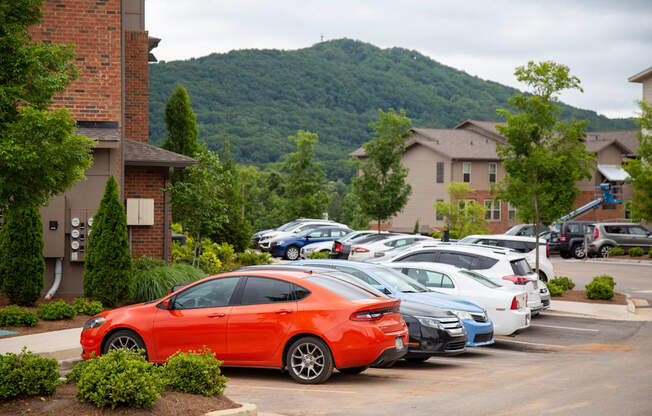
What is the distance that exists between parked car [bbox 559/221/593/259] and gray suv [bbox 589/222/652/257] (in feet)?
1.64

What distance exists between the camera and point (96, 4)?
18062 millimetres

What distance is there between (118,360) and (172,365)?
839 mm

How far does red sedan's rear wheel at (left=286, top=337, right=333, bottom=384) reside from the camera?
9.54 meters

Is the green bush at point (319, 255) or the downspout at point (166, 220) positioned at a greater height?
the downspout at point (166, 220)

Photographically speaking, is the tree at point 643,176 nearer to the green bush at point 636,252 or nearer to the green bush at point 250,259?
the green bush at point 636,252

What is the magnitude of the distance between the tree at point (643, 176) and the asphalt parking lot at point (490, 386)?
1905 cm

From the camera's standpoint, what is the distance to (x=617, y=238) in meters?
Answer: 38.0

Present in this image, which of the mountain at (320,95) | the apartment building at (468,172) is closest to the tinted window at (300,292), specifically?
the apartment building at (468,172)

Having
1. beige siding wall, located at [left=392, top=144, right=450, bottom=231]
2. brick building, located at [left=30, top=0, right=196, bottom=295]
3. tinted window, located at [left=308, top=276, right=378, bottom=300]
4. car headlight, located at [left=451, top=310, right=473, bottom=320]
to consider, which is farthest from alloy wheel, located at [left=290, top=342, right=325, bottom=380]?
beige siding wall, located at [left=392, top=144, right=450, bottom=231]

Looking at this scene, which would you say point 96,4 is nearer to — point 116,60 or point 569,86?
point 116,60

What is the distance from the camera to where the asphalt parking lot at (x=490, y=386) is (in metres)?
8.40

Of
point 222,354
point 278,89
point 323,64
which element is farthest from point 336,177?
point 222,354

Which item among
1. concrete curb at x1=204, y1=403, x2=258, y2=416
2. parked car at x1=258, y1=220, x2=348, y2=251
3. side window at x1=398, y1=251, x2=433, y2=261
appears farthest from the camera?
parked car at x1=258, y1=220, x2=348, y2=251

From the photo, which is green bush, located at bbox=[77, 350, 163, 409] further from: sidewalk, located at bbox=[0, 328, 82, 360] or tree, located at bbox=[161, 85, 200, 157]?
tree, located at bbox=[161, 85, 200, 157]
